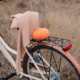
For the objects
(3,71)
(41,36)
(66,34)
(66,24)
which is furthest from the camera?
(66,24)

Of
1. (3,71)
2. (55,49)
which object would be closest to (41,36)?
(55,49)

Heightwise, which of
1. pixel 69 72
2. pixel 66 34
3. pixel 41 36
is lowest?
pixel 69 72

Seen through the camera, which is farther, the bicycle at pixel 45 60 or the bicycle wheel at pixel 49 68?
the bicycle wheel at pixel 49 68

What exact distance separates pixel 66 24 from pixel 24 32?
5.35ft

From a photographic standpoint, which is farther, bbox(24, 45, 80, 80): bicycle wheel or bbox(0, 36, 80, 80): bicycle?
bbox(24, 45, 80, 80): bicycle wheel

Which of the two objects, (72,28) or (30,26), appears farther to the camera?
(72,28)

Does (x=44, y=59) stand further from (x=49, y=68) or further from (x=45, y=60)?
(x=49, y=68)

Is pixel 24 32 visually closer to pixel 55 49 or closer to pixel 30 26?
pixel 30 26

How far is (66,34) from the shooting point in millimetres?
2152

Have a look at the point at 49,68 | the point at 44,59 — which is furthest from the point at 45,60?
the point at 49,68

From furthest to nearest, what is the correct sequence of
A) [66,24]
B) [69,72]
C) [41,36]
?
[66,24]
[69,72]
[41,36]

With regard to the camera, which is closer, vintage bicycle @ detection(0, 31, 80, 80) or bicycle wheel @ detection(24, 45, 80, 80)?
vintage bicycle @ detection(0, 31, 80, 80)

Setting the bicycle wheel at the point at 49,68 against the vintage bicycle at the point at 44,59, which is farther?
the bicycle wheel at the point at 49,68

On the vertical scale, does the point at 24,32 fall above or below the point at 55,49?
above
